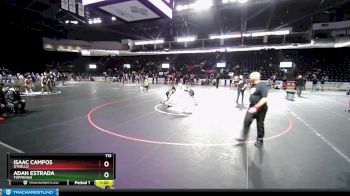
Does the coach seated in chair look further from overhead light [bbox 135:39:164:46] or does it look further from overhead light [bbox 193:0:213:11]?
overhead light [bbox 135:39:164:46]

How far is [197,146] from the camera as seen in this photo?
21.2 ft

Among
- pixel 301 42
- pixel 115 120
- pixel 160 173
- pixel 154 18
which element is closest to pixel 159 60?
Result: pixel 301 42

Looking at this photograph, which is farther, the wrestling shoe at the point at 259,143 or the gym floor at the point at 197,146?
the wrestling shoe at the point at 259,143

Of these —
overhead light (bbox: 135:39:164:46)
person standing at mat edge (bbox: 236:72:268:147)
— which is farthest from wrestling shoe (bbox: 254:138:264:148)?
overhead light (bbox: 135:39:164:46)
